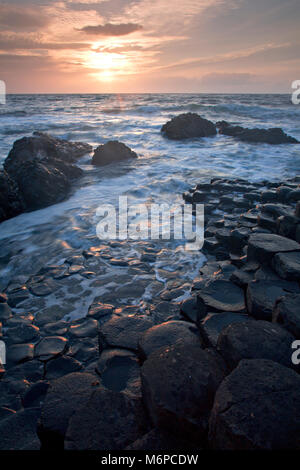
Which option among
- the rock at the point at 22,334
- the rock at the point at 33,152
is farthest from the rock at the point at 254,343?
the rock at the point at 33,152

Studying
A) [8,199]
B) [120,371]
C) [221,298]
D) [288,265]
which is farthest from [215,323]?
[8,199]

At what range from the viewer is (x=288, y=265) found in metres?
2.73

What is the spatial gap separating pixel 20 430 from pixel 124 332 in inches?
37.8

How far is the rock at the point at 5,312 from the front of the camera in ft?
9.60

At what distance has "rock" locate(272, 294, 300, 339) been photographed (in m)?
1.98

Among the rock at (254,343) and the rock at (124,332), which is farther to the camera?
the rock at (124,332)

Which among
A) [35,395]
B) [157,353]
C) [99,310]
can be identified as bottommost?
[35,395]

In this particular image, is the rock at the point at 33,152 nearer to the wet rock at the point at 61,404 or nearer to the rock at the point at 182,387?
the wet rock at the point at 61,404

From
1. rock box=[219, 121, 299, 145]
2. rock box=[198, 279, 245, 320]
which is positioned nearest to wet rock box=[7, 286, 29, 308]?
rock box=[198, 279, 245, 320]

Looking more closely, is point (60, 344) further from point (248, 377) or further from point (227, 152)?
point (227, 152)

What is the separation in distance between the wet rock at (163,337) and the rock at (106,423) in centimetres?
41

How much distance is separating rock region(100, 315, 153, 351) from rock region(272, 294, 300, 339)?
3.48ft

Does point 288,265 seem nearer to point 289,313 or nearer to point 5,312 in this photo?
point 289,313

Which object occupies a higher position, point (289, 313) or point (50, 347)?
point (289, 313)
